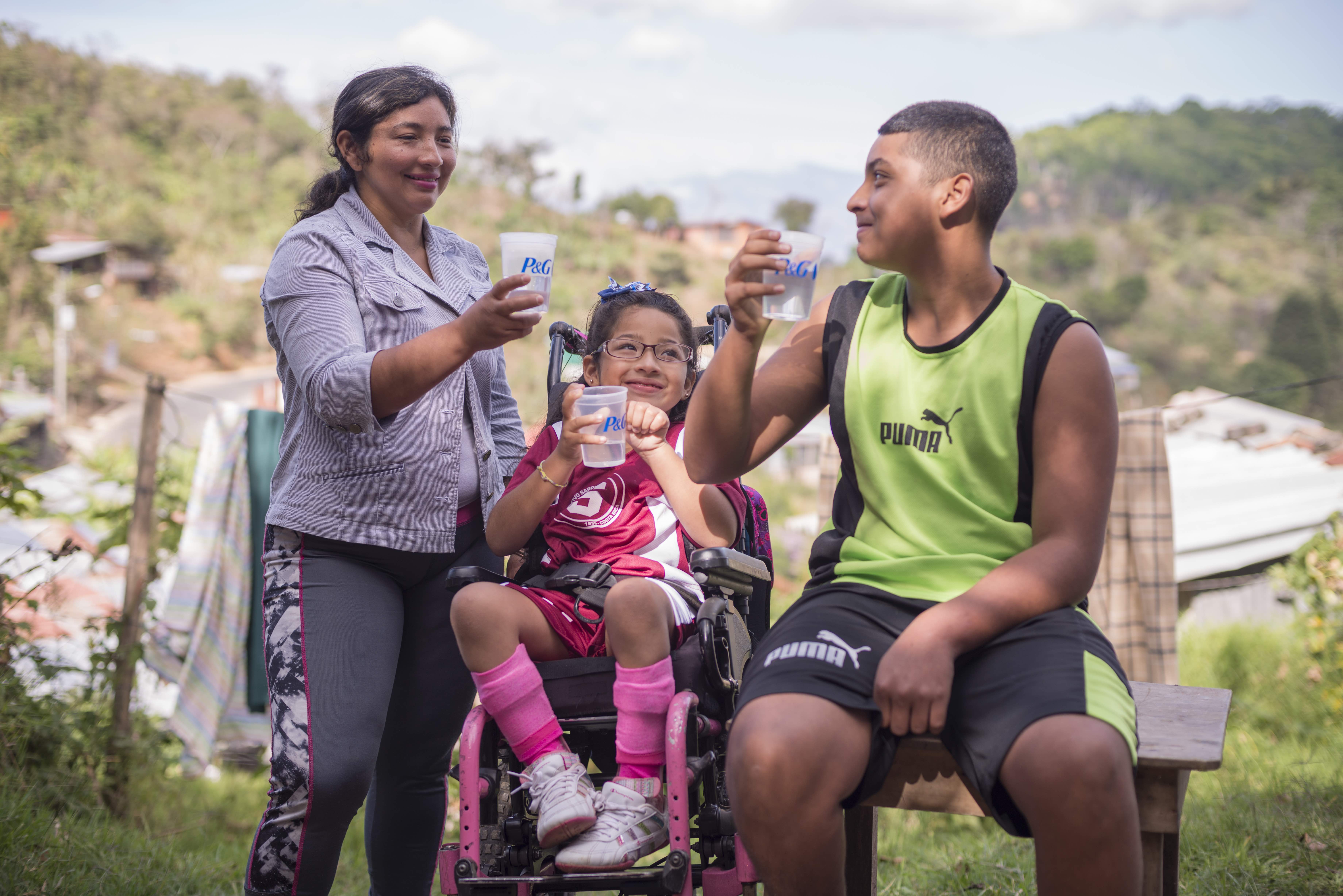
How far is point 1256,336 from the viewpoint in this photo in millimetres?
39219

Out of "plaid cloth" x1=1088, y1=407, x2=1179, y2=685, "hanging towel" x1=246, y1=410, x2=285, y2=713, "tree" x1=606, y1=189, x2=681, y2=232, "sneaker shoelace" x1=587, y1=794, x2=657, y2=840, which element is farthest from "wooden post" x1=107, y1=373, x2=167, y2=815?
"tree" x1=606, y1=189, x2=681, y2=232

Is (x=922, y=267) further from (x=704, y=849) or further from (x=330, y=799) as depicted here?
(x=330, y=799)

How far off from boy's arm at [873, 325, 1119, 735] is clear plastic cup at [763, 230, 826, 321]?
488mm

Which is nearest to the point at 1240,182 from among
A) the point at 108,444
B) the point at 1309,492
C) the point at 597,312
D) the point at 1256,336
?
the point at 1256,336

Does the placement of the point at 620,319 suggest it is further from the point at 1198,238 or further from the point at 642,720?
the point at 1198,238

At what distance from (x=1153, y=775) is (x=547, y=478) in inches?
56.0

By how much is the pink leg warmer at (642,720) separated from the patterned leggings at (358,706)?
21.3 inches

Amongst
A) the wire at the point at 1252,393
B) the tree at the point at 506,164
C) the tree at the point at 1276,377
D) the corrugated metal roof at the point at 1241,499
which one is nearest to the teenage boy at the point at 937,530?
the wire at the point at 1252,393

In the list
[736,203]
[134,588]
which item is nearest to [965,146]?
[134,588]

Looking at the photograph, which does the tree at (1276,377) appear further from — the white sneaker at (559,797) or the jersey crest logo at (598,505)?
the white sneaker at (559,797)

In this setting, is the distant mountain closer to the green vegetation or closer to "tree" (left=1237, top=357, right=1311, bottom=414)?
"tree" (left=1237, top=357, right=1311, bottom=414)

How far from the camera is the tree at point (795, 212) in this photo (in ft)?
131

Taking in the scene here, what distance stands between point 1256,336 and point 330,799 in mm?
44171

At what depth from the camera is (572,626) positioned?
247cm
